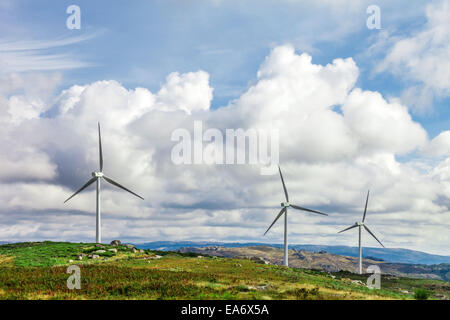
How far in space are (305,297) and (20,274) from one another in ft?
124

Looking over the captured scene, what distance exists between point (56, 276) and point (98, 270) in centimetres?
692

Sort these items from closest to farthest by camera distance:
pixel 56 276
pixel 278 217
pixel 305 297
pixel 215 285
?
pixel 305 297
pixel 215 285
pixel 56 276
pixel 278 217

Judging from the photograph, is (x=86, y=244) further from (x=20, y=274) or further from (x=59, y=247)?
(x=20, y=274)

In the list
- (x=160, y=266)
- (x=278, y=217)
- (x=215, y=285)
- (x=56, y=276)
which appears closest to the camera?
(x=215, y=285)
